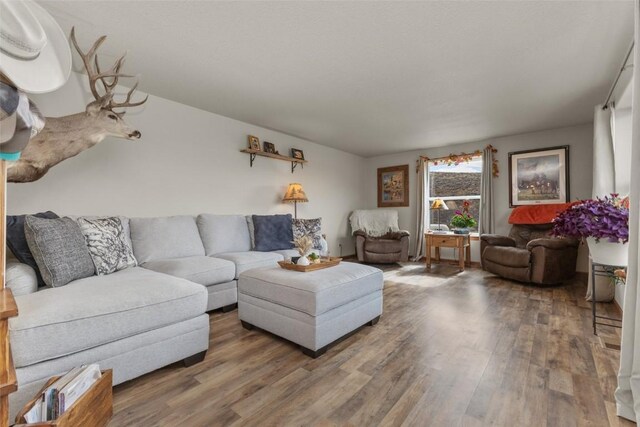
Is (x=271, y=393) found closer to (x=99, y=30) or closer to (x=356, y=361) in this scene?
(x=356, y=361)

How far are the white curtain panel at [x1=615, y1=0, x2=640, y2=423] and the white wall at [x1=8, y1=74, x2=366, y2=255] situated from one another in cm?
373

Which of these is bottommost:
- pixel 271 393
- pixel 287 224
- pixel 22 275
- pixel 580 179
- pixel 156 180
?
pixel 271 393

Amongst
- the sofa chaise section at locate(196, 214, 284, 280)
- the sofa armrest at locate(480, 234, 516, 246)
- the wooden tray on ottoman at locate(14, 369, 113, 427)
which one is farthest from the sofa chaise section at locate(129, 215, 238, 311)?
the sofa armrest at locate(480, 234, 516, 246)

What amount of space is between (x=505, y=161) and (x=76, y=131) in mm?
5751

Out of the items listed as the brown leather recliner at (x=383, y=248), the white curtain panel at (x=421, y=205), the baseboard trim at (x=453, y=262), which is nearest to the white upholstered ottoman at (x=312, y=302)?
the brown leather recliner at (x=383, y=248)

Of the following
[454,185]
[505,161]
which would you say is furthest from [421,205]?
[505,161]

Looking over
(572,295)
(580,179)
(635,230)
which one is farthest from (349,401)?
(580,179)

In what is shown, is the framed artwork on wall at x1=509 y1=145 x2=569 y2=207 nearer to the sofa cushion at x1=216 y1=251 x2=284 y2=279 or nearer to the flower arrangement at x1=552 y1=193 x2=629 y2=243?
the flower arrangement at x1=552 y1=193 x2=629 y2=243

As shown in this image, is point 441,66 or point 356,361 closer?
point 356,361

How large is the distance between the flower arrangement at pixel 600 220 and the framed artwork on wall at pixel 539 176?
2638mm

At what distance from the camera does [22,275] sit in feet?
5.30

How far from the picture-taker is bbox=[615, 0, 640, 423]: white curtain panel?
50.0 inches

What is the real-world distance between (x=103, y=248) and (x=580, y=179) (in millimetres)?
5925

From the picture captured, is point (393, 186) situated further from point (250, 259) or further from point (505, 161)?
point (250, 259)
